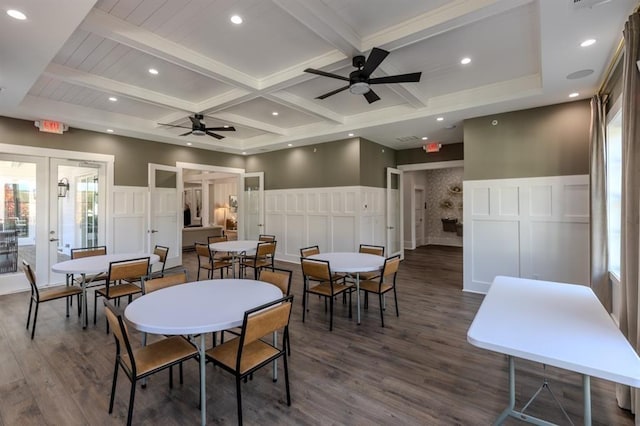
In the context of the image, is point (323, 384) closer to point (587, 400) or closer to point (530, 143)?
point (587, 400)

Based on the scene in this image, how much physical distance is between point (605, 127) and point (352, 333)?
3.96 m

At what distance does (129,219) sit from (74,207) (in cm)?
94

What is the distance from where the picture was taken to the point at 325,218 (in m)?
7.17

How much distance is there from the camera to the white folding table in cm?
128

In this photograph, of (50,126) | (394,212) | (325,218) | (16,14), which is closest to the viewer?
(16,14)

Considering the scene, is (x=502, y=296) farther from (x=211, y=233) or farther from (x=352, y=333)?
(x=211, y=233)

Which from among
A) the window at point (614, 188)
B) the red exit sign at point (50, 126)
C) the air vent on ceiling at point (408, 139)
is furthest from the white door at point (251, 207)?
the window at point (614, 188)

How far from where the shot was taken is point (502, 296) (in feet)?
7.16

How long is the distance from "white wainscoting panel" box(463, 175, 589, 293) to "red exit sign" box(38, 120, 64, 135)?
728cm

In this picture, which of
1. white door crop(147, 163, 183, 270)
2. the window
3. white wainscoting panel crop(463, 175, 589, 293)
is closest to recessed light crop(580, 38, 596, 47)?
the window

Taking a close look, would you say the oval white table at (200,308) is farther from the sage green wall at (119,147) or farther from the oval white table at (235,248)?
the sage green wall at (119,147)

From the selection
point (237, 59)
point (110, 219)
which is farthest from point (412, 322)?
point (110, 219)

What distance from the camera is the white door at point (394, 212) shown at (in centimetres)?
763

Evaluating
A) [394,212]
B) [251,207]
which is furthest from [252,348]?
[251,207]
